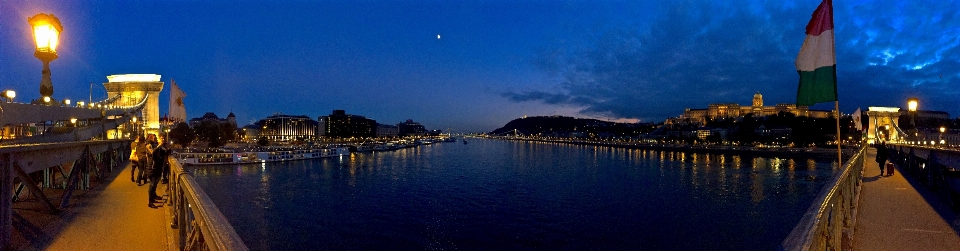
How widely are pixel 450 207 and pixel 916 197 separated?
20.4m

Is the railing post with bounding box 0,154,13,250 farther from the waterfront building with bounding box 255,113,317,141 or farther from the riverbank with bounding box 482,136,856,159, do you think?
the waterfront building with bounding box 255,113,317,141

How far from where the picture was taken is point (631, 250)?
18828 mm

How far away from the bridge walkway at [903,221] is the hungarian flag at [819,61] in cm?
227

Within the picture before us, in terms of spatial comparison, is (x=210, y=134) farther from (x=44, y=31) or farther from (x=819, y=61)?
(x=819, y=61)

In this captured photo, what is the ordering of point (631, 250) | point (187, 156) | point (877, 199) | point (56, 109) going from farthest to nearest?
point (187, 156)
point (631, 250)
point (877, 199)
point (56, 109)

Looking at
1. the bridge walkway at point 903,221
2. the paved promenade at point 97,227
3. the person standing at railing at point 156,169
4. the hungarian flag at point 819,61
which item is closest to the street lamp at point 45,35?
the paved promenade at point 97,227

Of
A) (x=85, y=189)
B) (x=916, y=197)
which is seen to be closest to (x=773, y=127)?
(x=916, y=197)

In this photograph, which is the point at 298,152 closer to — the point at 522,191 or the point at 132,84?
the point at 132,84

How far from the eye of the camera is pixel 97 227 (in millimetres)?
6312

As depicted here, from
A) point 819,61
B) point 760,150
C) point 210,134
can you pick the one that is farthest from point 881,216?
point 760,150

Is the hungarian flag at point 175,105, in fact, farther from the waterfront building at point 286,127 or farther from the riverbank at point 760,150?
the waterfront building at point 286,127

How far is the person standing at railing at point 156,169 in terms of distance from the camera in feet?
24.7

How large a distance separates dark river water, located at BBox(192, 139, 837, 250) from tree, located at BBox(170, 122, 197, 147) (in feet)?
107

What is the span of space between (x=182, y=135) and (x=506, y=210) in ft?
219
